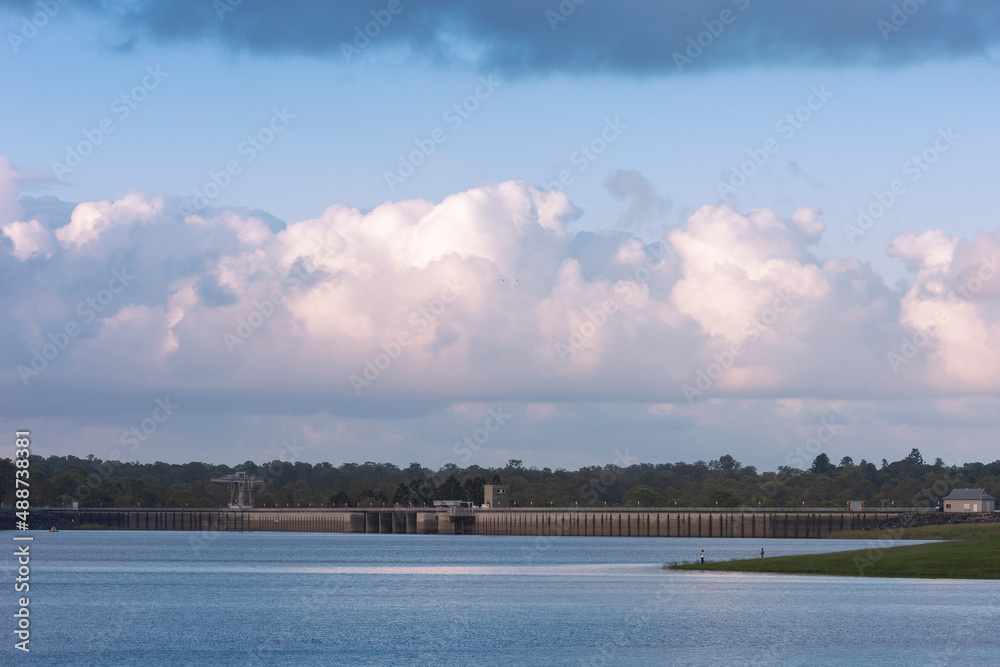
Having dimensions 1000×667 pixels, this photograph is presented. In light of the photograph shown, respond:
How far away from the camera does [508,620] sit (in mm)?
90688

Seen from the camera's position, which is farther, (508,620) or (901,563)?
(901,563)

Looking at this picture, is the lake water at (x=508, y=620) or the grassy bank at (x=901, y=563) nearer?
the lake water at (x=508, y=620)

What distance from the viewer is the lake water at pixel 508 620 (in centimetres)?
7206

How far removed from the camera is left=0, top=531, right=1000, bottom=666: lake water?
72.1 metres

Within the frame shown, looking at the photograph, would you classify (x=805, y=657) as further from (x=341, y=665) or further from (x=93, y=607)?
(x=93, y=607)

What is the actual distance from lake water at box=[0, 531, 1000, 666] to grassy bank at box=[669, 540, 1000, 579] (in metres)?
1.37

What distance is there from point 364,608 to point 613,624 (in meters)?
22.8

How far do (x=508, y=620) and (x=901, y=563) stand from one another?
49.8 meters

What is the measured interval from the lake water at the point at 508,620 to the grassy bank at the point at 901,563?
1.37 meters

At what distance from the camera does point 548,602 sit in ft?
344

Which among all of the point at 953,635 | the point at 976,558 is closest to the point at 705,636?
the point at 953,635

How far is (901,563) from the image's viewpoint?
4838 inches

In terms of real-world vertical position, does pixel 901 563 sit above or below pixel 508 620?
above

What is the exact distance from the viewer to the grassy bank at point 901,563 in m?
114
